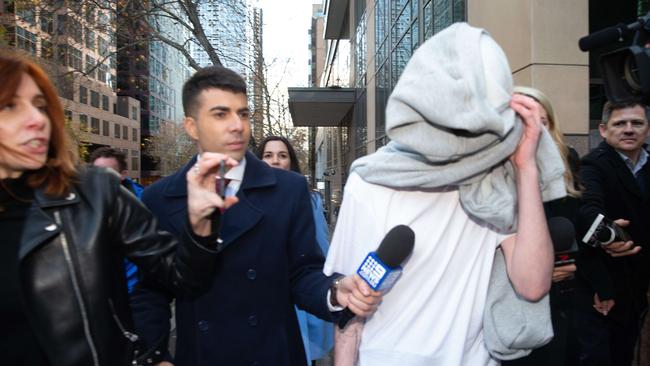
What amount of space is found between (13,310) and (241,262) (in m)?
0.91

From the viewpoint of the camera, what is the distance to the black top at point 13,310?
1570mm

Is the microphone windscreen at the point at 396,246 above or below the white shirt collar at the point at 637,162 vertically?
below

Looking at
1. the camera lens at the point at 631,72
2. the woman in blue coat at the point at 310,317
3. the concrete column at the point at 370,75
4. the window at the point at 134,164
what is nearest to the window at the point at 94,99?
the window at the point at 134,164

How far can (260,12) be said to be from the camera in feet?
50.4

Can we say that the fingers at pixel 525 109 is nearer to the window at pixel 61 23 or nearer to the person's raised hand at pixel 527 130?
the person's raised hand at pixel 527 130

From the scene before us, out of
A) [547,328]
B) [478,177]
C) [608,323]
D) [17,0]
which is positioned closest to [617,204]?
[608,323]

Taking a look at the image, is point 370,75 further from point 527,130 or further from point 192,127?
point 527,130

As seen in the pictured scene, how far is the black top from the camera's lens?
1570 mm

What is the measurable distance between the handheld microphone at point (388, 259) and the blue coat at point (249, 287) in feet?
1.98

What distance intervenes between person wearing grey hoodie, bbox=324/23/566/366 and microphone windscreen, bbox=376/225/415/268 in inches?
6.6

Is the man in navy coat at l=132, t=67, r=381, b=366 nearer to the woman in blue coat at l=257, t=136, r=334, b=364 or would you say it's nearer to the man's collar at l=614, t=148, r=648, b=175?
the woman in blue coat at l=257, t=136, r=334, b=364

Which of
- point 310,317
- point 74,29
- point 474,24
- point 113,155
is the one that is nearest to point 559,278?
point 310,317

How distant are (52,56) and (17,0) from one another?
153cm

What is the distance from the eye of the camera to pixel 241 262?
7.36 feet
